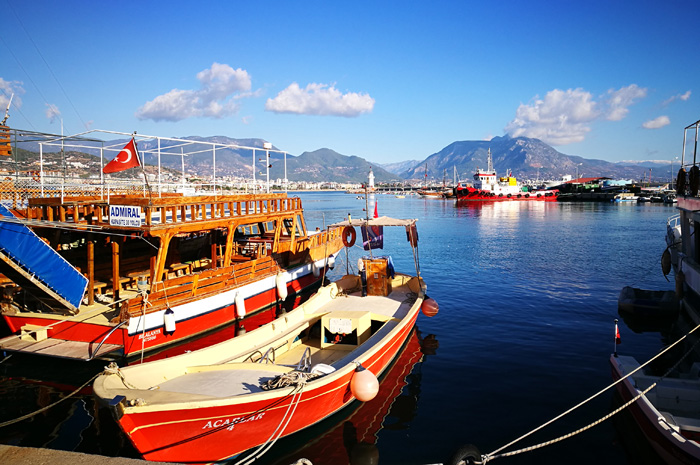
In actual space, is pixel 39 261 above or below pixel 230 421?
above

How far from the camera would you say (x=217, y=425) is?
24.3 feet

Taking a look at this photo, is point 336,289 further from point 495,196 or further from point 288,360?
point 495,196

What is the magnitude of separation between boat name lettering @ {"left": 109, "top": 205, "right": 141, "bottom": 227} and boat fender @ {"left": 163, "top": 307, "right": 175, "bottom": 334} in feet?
9.79

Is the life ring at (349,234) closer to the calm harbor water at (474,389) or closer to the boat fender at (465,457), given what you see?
the calm harbor water at (474,389)

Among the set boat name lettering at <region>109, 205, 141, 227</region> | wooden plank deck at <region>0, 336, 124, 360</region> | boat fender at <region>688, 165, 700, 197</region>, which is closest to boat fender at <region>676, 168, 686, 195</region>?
boat fender at <region>688, 165, 700, 197</region>

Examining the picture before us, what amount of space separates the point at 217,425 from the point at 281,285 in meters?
11.8

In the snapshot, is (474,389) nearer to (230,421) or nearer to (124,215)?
(230,421)

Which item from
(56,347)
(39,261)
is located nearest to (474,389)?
(56,347)

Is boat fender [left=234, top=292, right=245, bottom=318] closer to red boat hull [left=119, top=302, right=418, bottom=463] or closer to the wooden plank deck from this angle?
the wooden plank deck

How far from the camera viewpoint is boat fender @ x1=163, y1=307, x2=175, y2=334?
1343cm

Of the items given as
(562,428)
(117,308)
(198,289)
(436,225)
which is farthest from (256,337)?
(436,225)

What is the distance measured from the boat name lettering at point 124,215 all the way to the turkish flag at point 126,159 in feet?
4.80

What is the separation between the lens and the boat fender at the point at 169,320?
1343cm

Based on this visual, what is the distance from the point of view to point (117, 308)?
1387 cm
